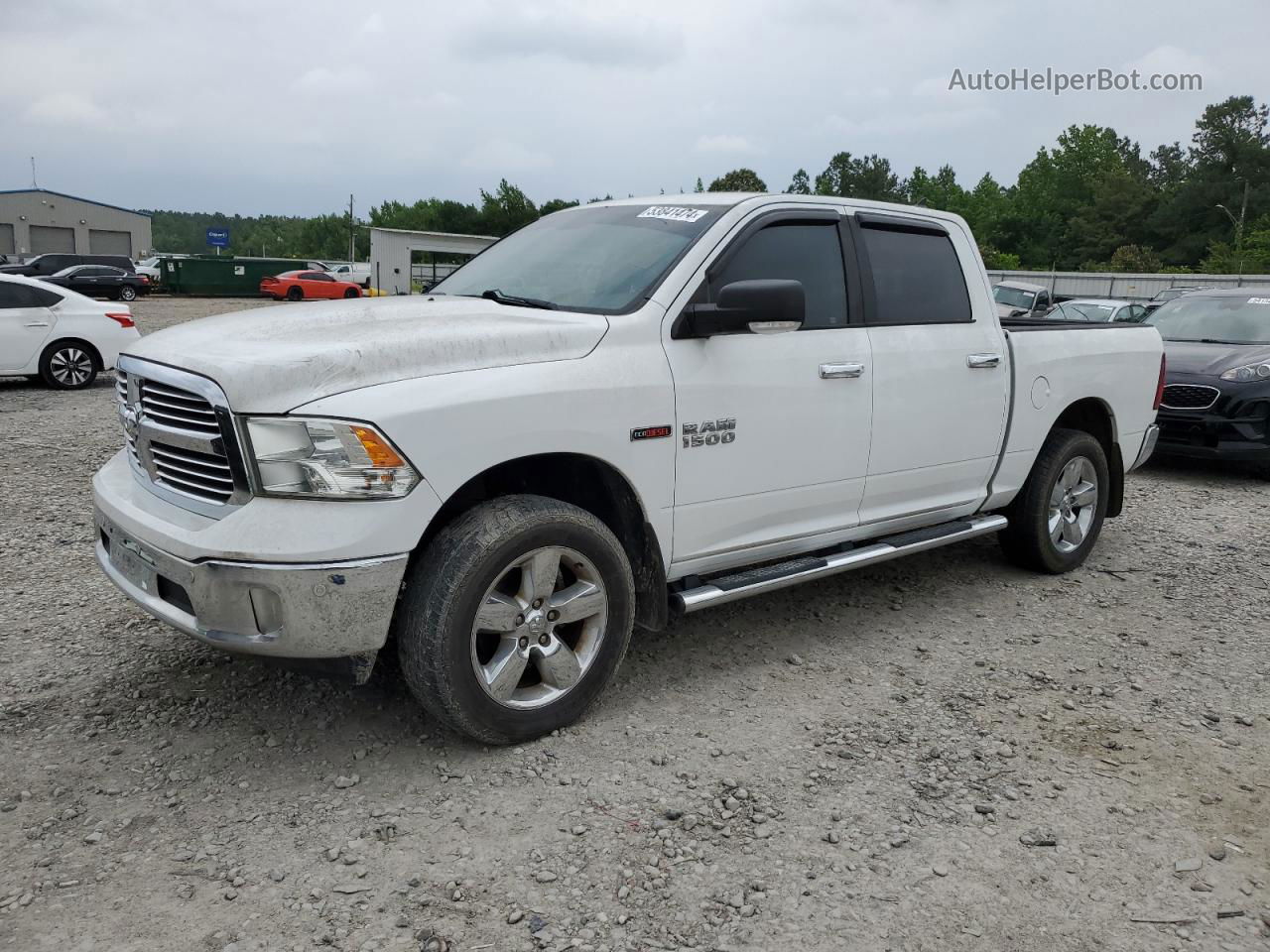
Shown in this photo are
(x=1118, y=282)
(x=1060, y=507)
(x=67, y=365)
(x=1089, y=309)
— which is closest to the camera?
(x=1060, y=507)

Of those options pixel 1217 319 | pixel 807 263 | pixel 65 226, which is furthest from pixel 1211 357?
pixel 65 226

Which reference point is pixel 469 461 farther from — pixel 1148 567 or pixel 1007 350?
pixel 1148 567

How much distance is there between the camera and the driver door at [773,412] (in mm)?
3781

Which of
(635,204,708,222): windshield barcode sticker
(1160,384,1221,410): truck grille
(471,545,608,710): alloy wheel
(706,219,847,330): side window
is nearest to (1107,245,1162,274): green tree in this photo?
(1160,384,1221,410): truck grille

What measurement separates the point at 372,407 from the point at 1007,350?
3360 mm

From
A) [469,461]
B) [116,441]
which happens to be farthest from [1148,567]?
[116,441]

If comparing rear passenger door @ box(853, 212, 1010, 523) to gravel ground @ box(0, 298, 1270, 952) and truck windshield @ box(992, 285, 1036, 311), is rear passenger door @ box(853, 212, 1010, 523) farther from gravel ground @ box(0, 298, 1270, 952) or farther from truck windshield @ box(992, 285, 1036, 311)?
truck windshield @ box(992, 285, 1036, 311)

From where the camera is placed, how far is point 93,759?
3.35 metres

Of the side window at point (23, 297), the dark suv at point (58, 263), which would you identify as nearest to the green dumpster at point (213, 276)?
the dark suv at point (58, 263)

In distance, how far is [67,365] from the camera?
12469 millimetres

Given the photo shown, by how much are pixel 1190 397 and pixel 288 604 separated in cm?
839

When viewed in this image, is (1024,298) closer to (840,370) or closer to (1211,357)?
(1211,357)

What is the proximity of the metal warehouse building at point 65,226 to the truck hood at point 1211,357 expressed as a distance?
64.3m

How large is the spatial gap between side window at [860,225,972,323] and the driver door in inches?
7.9
